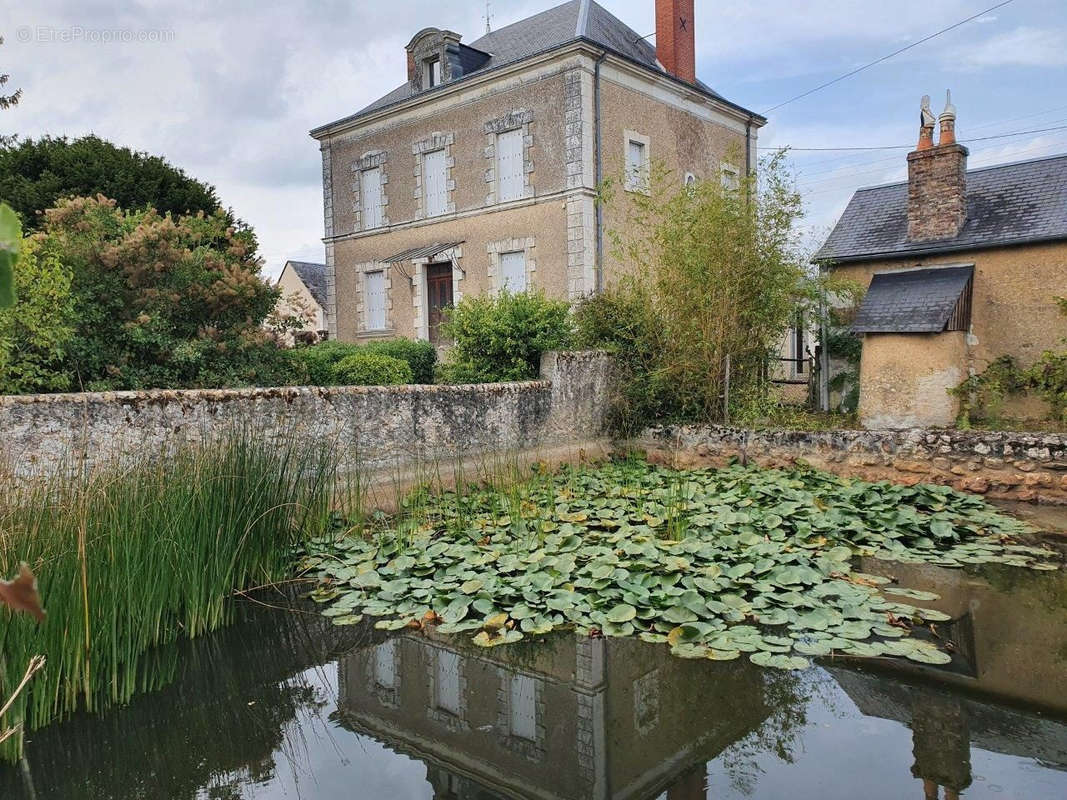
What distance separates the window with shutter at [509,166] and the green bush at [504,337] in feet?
19.7

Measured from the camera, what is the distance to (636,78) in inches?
528

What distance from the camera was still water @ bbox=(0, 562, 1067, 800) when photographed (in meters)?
2.40

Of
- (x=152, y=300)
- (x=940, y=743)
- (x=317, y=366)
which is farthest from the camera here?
(x=317, y=366)

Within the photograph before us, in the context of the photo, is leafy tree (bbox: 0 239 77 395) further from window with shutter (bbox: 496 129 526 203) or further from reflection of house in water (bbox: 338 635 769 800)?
window with shutter (bbox: 496 129 526 203)

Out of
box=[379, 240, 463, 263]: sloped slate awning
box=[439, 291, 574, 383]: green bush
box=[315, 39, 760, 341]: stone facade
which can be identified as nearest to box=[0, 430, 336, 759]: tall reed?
box=[439, 291, 574, 383]: green bush

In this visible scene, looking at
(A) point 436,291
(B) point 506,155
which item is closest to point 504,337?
Result: (B) point 506,155

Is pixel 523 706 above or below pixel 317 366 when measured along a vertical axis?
below

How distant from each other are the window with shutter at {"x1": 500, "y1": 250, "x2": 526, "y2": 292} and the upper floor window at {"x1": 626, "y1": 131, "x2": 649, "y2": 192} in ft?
7.82

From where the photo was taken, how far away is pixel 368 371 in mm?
8977

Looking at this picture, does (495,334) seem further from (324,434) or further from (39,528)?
(39,528)

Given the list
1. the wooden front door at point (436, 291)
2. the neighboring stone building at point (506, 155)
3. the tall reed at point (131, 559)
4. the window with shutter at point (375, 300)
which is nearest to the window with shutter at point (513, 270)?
the neighboring stone building at point (506, 155)

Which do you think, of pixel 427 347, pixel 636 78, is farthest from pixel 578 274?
pixel 636 78

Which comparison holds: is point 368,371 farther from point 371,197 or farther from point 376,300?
point 371,197

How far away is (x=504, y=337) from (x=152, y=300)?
347cm
